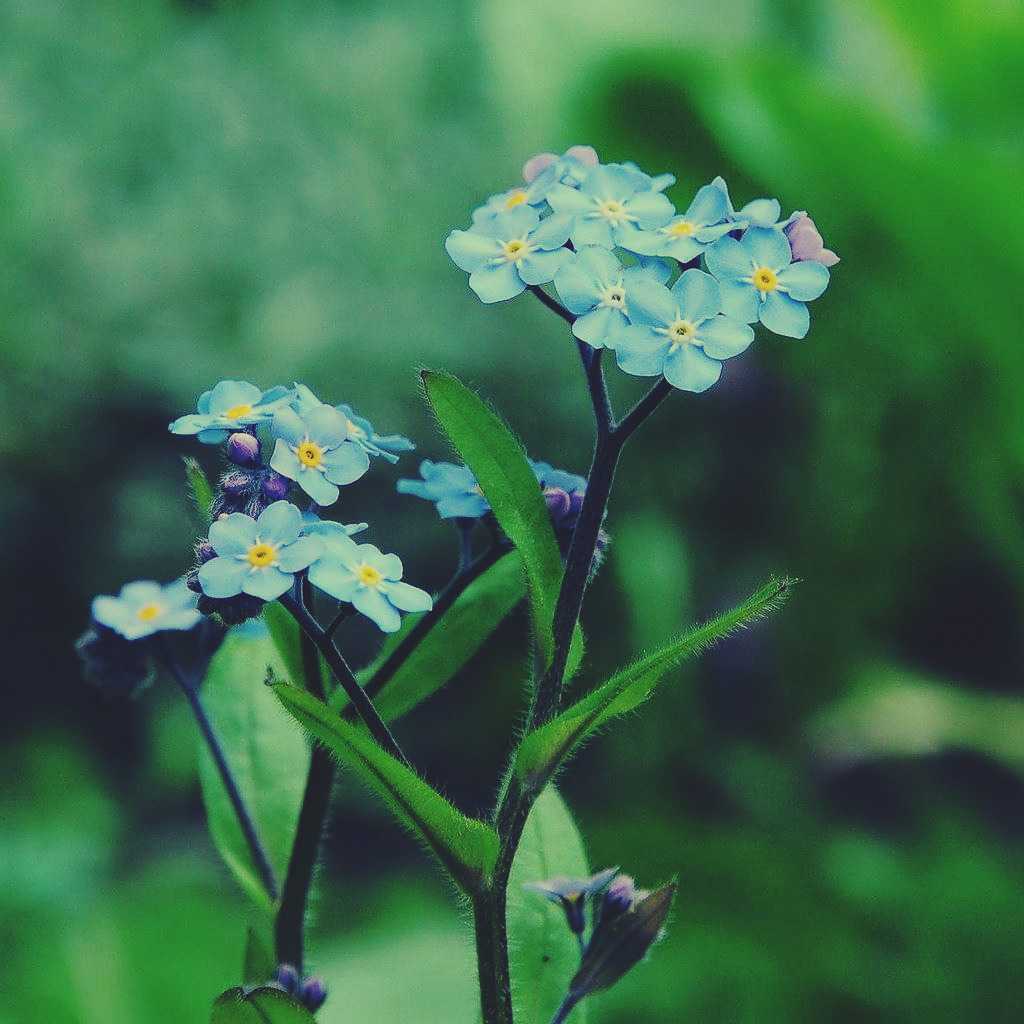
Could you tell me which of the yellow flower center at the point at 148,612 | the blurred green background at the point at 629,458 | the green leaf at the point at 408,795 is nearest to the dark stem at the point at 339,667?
the green leaf at the point at 408,795

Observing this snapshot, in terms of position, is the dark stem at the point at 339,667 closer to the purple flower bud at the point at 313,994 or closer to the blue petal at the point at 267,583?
the blue petal at the point at 267,583

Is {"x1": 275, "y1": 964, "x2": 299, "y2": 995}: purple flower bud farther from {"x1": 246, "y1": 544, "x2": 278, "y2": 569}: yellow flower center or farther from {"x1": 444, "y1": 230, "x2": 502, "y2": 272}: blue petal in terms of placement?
{"x1": 444, "y1": 230, "x2": 502, "y2": 272}: blue petal

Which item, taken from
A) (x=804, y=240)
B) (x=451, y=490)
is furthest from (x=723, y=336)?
(x=451, y=490)

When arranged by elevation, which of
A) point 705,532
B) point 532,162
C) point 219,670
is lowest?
point 219,670

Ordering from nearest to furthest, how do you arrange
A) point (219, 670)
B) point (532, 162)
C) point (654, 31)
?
point (532, 162), point (219, 670), point (654, 31)

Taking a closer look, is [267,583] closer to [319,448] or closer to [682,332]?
[319,448]

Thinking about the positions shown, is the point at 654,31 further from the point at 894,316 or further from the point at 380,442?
the point at 380,442

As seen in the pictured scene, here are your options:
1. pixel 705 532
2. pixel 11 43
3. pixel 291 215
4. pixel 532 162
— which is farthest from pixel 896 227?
pixel 11 43
